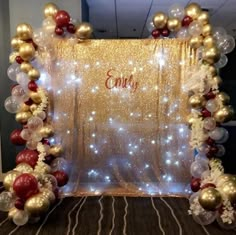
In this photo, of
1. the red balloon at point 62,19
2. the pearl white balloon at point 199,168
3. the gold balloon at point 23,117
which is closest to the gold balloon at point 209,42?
the pearl white balloon at point 199,168

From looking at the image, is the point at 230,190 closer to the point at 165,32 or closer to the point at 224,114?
the point at 224,114

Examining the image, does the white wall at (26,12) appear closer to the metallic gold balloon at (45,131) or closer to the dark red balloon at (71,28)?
the dark red balloon at (71,28)

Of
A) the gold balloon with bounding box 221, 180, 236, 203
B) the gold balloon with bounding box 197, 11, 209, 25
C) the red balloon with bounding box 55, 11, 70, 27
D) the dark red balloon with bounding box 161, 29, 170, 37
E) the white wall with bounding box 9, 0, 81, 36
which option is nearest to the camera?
the gold balloon with bounding box 221, 180, 236, 203

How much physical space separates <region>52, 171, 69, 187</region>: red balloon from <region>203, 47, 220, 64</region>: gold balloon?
6.26ft

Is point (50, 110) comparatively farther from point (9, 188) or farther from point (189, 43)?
point (189, 43)

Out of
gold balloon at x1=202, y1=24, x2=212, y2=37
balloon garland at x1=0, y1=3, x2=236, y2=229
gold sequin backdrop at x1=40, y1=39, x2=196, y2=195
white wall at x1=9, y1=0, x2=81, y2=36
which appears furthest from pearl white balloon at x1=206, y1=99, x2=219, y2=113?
white wall at x1=9, y1=0, x2=81, y2=36

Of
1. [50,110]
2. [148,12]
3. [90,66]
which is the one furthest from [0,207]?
[148,12]

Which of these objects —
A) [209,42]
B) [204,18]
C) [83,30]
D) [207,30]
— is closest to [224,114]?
[209,42]

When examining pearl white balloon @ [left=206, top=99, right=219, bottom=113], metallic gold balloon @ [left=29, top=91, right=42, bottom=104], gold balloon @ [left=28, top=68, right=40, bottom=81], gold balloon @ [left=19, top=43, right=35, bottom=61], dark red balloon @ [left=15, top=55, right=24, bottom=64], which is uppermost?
gold balloon @ [left=19, top=43, right=35, bottom=61]

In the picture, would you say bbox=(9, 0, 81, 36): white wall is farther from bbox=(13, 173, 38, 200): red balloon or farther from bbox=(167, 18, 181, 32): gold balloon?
bbox=(13, 173, 38, 200): red balloon

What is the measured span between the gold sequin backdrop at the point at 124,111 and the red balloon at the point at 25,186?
870 millimetres

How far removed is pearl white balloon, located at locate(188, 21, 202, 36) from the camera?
2918mm

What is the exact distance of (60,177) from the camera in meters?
3.11

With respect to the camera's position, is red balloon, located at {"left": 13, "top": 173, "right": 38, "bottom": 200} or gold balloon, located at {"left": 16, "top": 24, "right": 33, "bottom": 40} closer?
red balloon, located at {"left": 13, "top": 173, "right": 38, "bottom": 200}
